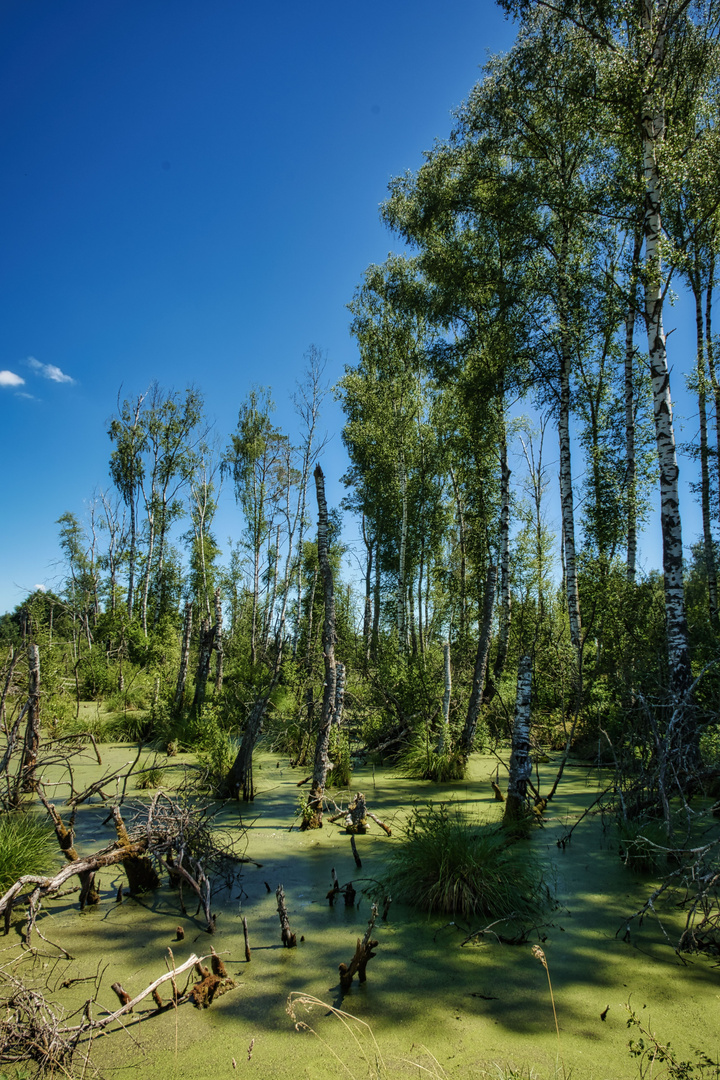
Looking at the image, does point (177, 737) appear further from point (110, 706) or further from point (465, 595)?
point (465, 595)

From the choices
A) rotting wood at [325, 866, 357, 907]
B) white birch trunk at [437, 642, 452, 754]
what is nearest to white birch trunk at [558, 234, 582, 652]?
white birch trunk at [437, 642, 452, 754]

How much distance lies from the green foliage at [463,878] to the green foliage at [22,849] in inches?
105

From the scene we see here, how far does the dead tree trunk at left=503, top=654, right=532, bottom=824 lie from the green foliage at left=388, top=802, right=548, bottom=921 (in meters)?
1.18

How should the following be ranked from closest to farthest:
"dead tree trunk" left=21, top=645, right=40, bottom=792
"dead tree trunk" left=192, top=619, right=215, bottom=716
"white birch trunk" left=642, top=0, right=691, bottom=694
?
1. "dead tree trunk" left=21, top=645, right=40, bottom=792
2. "white birch trunk" left=642, top=0, right=691, bottom=694
3. "dead tree trunk" left=192, top=619, right=215, bottom=716

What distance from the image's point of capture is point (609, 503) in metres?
→ 12.6

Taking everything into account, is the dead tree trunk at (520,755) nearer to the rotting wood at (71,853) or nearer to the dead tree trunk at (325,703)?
the dead tree trunk at (325,703)

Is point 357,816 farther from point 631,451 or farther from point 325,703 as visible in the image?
point 631,451

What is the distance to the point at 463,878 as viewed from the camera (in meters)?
4.17

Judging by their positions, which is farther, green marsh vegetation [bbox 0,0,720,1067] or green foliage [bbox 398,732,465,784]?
green foliage [bbox 398,732,465,784]

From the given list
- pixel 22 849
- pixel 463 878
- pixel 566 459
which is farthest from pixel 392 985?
pixel 566 459

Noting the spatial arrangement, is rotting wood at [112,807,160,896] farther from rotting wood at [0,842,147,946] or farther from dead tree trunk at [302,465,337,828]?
dead tree trunk at [302,465,337,828]

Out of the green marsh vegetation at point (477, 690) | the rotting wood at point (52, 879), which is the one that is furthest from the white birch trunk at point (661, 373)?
the rotting wood at point (52, 879)

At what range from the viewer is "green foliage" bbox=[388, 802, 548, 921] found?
13.4 feet

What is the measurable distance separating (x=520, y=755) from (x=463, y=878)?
182cm
